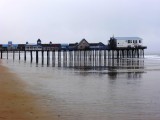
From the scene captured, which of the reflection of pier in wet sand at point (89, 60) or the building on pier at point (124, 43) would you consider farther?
the building on pier at point (124, 43)

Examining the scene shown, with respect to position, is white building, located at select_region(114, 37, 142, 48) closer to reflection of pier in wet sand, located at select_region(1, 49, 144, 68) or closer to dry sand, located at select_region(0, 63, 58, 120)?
reflection of pier in wet sand, located at select_region(1, 49, 144, 68)

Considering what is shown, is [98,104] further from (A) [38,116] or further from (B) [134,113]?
(A) [38,116]

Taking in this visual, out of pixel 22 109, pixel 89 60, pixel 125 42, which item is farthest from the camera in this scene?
pixel 125 42

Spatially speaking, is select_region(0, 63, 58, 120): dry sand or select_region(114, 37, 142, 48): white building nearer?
select_region(0, 63, 58, 120): dry sand

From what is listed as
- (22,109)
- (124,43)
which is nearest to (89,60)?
(124,43)

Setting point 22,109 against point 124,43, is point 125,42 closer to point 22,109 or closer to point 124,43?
point 124,43

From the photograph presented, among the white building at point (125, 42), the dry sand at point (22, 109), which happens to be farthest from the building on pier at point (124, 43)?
the dry sand at point (22, 109)

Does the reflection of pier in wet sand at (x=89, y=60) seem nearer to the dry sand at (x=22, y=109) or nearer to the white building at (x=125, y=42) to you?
the white building at (x=125, y=42)

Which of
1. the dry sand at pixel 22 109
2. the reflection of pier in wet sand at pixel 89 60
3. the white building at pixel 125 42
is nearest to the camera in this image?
the dry sand at pixel 22 109

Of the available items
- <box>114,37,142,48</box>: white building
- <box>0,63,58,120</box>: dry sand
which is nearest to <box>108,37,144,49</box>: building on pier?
<box>114,37,142,48</box>: white building

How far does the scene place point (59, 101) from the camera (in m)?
13.8

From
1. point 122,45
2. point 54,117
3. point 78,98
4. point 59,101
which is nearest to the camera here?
point 54,117

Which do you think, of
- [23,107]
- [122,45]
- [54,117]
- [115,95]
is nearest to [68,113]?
[54,117]

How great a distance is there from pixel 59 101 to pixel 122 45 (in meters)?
77.5
